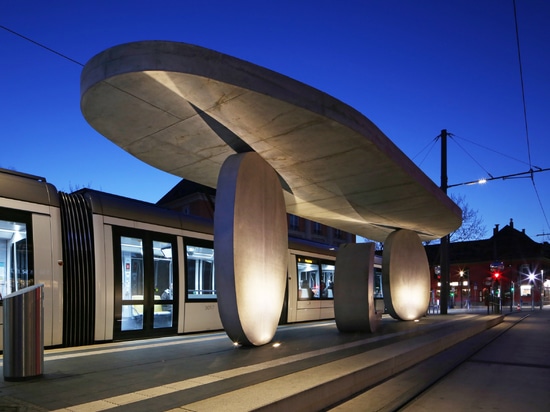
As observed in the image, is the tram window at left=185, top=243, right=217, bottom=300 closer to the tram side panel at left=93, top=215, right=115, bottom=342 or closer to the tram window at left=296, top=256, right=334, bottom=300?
the tram side panel at left=93, top=215, right=115, bottom=342

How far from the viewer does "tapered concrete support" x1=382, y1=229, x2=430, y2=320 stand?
16266 millimetres

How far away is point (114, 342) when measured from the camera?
9391 mm

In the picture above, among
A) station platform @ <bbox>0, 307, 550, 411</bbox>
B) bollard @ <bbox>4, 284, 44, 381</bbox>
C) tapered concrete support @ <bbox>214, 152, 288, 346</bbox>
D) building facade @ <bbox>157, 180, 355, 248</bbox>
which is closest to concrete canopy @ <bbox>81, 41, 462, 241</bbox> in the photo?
tapered concrete support @ <bbox>214, 152, 288, 346</bbox>

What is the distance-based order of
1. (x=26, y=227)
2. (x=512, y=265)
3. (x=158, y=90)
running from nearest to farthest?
(x=158, y=90), (x=26, y=227), (x=512, y=265)

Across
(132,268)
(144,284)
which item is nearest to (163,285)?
(144,284)

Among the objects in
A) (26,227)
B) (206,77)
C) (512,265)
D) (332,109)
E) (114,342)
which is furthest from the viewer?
(512,265)

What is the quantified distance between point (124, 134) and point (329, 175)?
4.35m

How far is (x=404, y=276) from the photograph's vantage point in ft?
55.9

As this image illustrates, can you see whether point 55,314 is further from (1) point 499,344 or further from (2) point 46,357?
(1) point 499,344

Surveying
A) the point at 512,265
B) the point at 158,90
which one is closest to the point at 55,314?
the point at 158,90

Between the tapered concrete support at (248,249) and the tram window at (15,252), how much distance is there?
329cm

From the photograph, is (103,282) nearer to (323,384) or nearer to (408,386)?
(323,384)

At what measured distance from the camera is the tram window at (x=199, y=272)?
36.8 feet

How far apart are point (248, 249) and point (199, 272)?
10.6 feet
